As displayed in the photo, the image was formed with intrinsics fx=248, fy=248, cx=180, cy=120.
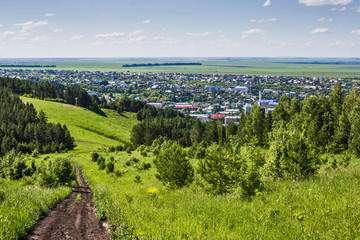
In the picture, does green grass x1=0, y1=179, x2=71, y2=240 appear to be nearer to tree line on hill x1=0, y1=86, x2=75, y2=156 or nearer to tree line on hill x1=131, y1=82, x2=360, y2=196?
tree line on hill x1=131, y1=82, x2=360, y2=196

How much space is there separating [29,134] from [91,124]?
34641 mm

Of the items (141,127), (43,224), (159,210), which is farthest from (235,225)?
(141,127)

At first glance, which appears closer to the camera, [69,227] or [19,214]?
[19,214]

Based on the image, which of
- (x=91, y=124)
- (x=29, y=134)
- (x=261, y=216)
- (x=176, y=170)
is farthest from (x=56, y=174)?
(x=91, y=124)

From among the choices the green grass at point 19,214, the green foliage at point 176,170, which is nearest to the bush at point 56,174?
the green grass at point 19,214

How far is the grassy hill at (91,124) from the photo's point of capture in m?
107

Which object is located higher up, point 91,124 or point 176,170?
point 176,170

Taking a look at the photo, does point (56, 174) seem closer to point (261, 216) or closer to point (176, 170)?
point (176, 170)

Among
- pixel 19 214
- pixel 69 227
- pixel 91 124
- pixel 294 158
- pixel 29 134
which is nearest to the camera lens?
pixel 19 214

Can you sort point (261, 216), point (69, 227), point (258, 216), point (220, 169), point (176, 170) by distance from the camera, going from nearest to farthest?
1. point (261, 216)
2. point (258, 216)
3. point (69, 227)
4. point (220, 169)
5. point (176, 170)

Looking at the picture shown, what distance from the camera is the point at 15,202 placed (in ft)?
44.9

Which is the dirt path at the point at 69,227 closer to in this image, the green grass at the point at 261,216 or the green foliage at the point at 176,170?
the green grass at the point at 261,216

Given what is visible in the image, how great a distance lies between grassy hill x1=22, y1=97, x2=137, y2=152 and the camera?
10706 centimetres

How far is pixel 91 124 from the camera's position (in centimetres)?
13200
